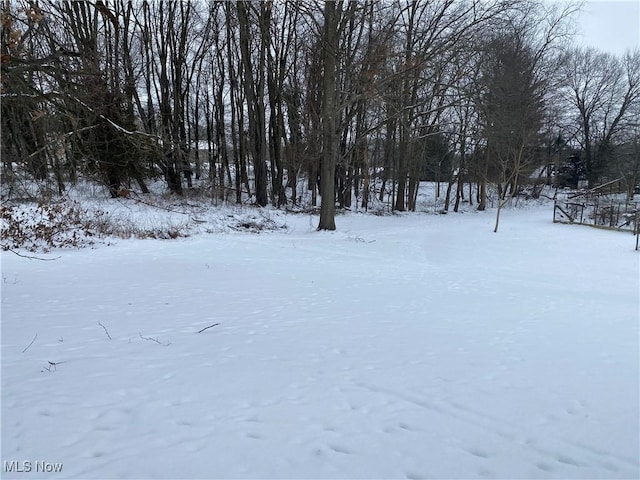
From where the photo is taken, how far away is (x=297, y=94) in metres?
22.6

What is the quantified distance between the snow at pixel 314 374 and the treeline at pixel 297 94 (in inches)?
94.3

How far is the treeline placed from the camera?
7539 mm

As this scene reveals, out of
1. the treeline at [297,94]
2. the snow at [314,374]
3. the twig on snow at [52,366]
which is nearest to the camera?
the snow at [314,374]

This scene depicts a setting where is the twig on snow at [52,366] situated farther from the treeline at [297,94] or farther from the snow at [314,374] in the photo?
the treeline at [297,94]

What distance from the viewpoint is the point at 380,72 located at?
13.7 m

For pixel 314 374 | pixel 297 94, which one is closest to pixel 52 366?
pixel 314 374

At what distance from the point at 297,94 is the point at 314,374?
21.2 meters

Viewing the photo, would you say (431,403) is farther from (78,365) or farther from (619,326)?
(619,326)

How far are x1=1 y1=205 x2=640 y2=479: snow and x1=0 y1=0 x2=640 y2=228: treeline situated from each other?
240 cm

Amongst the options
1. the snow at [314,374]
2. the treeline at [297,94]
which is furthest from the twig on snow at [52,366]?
the treeline at [297,94]

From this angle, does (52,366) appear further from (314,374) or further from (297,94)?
(297,94)

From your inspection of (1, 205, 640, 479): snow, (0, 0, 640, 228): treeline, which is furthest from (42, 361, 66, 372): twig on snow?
(0, 0, 640, 228): treeline

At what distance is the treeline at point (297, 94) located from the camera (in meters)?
7.54

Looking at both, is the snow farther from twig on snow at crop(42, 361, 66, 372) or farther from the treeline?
the treeline
